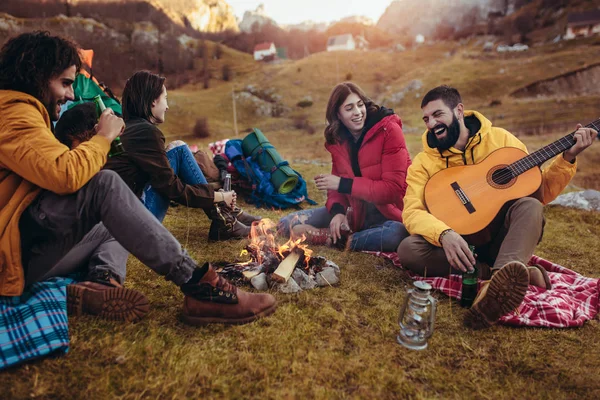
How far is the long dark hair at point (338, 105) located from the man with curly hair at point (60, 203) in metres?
2.70

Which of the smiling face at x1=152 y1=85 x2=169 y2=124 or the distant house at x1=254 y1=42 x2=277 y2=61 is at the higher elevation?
the distant house at x1=254 y1=42 x2=277 y2=61

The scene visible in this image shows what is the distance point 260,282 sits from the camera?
3.29 meters

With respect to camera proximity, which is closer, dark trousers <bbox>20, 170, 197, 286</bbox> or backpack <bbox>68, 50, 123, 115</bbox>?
dark trousers <bbox>20, 170, 197, 286</bbox>

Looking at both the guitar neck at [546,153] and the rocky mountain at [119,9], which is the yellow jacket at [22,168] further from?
the rocky mountain at [119,9]

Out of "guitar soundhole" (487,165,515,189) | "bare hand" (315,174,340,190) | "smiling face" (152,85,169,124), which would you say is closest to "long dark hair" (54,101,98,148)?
"smiling face" (152,85,169,124)

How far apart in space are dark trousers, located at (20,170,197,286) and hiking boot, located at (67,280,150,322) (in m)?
0.32

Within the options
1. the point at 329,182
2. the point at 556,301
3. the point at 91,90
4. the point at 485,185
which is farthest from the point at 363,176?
the point at 91,90

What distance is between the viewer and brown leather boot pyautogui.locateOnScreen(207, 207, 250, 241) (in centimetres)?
459

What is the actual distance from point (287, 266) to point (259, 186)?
3.75 m

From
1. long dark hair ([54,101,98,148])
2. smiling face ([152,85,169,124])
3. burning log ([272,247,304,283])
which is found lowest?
burning log ([272,247,304,283])

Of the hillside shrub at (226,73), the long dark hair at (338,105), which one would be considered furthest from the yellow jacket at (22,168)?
the hillside shrub at (226,73)

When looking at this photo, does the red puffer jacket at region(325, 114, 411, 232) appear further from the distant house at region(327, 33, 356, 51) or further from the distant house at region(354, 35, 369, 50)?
the distant house at region(354, 35, 369, 50)

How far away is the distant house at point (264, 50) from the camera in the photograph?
59.9 meters

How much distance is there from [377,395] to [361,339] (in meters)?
0.54
